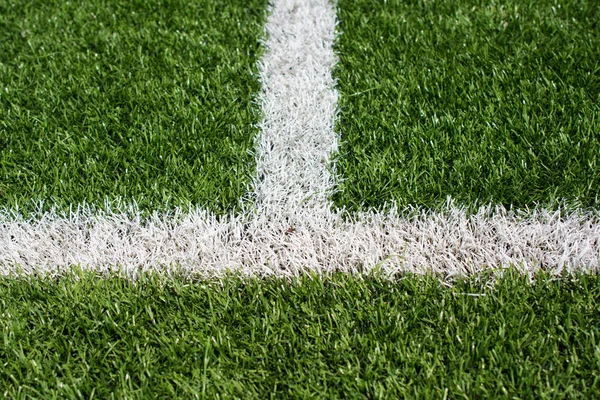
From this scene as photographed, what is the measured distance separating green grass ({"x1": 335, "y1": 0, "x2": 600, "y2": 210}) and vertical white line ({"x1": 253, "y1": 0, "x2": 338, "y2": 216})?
0.07 metres

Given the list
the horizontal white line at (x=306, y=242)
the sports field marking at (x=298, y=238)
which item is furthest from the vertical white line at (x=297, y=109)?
the horizontal white line at (x=306, y=242)

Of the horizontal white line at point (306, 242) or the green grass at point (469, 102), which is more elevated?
the green grass at point (469, 102)

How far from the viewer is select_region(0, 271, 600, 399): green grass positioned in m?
1.46

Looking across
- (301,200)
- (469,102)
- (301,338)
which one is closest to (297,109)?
(301,200)

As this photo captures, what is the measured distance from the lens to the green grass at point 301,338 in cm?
146

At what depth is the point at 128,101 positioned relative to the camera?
2.34 m

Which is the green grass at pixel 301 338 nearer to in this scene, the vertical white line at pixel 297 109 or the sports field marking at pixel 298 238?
the sports field marking at pixel 298 238

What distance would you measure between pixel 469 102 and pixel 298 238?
0.89 meters

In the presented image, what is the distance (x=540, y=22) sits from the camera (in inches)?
103

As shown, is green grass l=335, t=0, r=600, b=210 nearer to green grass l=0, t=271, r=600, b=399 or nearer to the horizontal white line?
the horizontal white line

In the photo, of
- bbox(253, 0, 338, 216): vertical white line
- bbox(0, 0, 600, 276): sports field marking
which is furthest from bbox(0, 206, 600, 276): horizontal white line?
bbox(253, 0, 338, 216): vertical white line

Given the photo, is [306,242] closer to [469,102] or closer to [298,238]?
[298,238]

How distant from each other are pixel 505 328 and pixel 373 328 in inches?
13.1

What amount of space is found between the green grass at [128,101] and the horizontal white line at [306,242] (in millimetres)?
96
